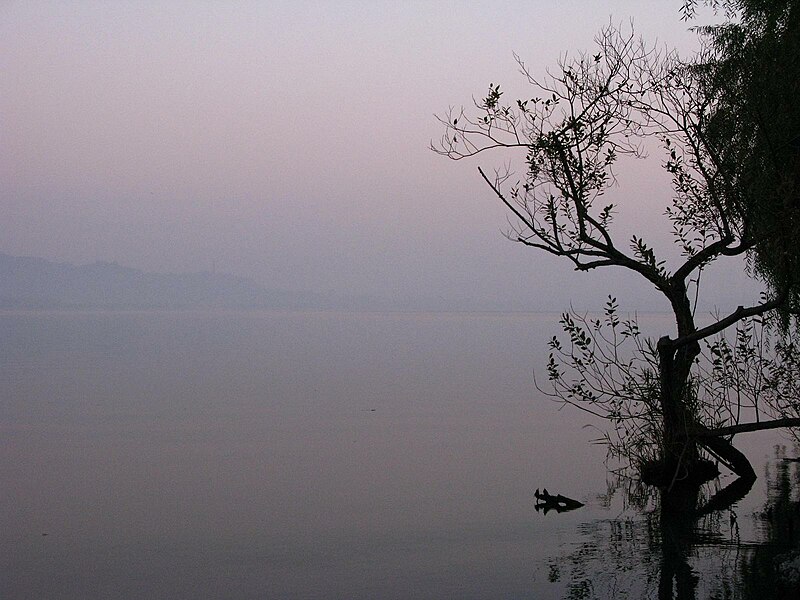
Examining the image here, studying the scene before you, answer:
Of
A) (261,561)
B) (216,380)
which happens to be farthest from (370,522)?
(216,380)

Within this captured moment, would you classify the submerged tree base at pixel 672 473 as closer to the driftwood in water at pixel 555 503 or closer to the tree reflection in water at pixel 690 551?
the tree reflection in water at pixel 690 551

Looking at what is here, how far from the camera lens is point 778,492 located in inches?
596

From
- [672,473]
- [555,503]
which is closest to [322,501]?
[555,503]

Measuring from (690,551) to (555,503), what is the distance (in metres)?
3.66

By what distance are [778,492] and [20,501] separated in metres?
11.8

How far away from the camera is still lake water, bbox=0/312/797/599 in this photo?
11.1 metres

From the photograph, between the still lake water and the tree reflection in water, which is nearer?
the tree reflection in water

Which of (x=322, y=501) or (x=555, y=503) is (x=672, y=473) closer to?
(x=555, y=503)

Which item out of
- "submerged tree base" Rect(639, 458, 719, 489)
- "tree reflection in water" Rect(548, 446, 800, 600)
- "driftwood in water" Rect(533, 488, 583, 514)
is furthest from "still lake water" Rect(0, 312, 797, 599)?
"submerged tree base" Rect(639, 458, 719, 489)

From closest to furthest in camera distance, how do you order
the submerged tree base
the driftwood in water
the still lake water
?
the still lake water, the submerged tree base, the driftwood in water

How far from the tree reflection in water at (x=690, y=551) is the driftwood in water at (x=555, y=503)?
0.85 metres

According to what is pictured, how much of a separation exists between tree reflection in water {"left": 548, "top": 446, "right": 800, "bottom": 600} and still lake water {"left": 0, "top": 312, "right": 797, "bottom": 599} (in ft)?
0.16

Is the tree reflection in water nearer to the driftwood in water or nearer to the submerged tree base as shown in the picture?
the submerged tree base

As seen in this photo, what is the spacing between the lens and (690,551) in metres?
11.6
